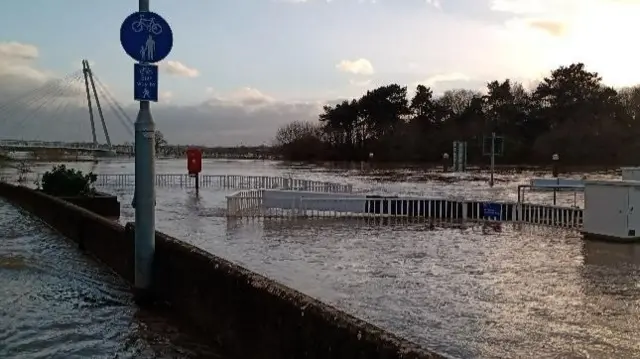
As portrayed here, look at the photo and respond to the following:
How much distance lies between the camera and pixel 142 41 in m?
7.80

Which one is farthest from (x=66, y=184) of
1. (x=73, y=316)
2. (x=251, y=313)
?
(x=251, y=313)

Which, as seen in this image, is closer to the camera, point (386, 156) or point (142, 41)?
point (142, 41)

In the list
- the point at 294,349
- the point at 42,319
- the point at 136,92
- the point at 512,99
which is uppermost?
the point at 512,99

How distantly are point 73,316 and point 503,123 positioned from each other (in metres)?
79.4

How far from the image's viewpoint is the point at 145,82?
797cm

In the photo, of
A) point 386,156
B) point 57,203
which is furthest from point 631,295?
point 386,156

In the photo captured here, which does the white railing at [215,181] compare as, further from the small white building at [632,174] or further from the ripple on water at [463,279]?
the ripple on water at [463,279]

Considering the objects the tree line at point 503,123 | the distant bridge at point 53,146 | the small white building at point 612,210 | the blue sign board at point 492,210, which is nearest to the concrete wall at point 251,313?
the small white building at point 612,210

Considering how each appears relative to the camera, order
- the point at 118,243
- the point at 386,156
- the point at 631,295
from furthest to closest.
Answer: the point at 386,156
the point at 118,243
the point at 631,295

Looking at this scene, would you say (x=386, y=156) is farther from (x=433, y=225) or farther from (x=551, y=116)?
(x=433, y=225)

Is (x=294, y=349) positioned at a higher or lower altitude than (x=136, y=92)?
lower

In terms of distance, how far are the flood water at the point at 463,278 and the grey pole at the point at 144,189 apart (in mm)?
2527

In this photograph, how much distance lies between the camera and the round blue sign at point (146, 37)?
7730 millimetres

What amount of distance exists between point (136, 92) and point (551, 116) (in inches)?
3008
